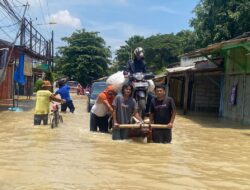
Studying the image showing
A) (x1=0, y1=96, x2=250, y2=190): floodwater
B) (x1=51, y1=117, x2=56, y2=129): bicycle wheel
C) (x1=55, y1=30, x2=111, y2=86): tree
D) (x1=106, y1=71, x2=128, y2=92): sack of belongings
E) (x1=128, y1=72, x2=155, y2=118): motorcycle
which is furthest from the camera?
(x1=55, y1=30, x2=111, y2=86): tree

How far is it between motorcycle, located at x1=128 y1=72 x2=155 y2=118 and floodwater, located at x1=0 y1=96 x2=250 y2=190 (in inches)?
32.2

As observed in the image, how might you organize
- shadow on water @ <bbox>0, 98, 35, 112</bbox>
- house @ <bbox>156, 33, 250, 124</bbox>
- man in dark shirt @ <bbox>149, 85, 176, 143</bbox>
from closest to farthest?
1. man in dark shirt @ <bbox>149, 85, 176, 143</bbox>
2. house @ <bbox>156, 33, 250, 124</bbox>
3. shadow on water @ <bbox>0, 98, 35, 112</bbox>

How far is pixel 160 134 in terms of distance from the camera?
973 cm

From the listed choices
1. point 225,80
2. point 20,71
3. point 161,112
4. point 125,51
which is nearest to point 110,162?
point 161,112

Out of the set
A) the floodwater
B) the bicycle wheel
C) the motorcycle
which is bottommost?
the floodwater

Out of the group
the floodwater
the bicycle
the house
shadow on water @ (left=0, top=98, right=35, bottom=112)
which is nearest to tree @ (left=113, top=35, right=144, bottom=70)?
the house

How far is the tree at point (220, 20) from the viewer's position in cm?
2559

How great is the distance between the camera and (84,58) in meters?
57.1

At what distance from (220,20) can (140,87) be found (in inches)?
693

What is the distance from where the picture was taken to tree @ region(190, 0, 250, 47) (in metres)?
25.6

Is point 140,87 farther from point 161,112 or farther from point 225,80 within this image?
point 225,80

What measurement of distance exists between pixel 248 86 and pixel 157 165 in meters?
11.1

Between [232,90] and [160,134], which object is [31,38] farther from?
[160,134]

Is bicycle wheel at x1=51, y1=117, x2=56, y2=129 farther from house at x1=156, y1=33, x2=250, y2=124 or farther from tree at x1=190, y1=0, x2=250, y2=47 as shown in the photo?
tree at x1=190, y1=0, x2=250, y2=47
